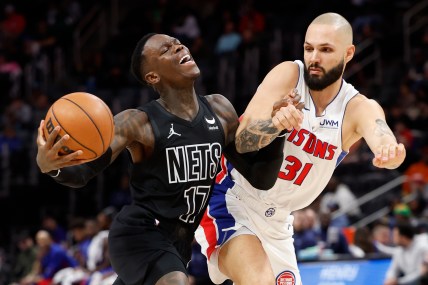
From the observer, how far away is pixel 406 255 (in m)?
10.3

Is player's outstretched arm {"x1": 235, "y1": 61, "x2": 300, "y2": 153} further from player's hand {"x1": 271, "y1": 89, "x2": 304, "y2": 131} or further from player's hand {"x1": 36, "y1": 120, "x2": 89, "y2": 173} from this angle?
player's hand {"x1": 36, "y1": 120, "x2": 89, "y2": 173}

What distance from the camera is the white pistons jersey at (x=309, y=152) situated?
5957mm

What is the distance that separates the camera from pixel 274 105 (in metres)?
5.27

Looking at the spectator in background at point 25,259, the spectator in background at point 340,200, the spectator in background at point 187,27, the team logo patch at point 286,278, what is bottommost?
the spectator in background at point 25,259

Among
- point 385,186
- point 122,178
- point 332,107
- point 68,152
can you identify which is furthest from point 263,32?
point 68,152

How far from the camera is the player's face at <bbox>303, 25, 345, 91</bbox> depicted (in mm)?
5812

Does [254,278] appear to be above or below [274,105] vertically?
below

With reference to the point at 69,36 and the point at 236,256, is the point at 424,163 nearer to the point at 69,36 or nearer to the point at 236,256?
the point at 236,256

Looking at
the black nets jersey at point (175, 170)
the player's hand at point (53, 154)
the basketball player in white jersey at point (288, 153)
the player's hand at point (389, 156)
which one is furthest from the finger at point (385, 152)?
the player's hand at point (53, 154)

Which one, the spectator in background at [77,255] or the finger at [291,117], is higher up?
the finger at [291,117]

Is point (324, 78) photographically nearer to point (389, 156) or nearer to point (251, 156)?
point (251, 156)

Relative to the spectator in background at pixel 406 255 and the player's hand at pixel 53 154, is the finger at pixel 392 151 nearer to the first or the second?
the player's hand at pixel 53 154

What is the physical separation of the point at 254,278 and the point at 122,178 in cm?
1021

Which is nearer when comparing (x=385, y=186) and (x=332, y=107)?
(x=332, y=107)
